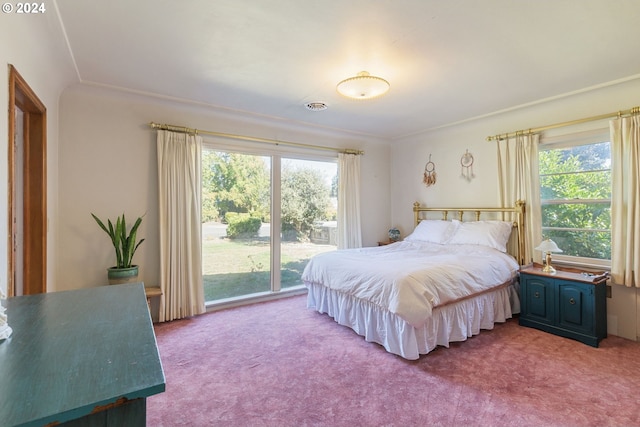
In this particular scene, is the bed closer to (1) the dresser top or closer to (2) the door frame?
(1) the dresser top

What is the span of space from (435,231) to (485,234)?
665 mm

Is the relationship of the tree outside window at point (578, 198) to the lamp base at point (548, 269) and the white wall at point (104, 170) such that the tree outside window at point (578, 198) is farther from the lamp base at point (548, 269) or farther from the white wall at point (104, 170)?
the white wall at point (104, 170)

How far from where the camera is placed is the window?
311 cm

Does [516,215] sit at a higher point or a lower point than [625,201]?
lower

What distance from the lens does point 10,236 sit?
1.69m

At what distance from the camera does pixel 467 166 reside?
4.20m

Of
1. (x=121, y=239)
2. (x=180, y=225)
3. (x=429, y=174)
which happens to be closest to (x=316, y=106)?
(x=180, y=225)

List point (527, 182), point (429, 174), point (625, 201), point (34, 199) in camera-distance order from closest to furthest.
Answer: point (34, 199), point (625, 201), point (527, 182), point (429, 174)

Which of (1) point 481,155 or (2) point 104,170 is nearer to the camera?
(2) point 104,170

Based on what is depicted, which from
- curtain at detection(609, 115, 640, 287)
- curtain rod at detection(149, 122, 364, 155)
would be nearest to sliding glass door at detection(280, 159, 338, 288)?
curtain rod at detection(149, 122, 364, 155)

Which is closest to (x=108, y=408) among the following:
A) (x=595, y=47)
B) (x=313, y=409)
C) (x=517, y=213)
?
(x=313, y=409)

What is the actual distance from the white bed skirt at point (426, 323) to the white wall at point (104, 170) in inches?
84.4

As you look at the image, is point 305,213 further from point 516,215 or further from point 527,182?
point 527,182

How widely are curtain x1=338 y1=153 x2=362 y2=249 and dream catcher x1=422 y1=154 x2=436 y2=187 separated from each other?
1.07 meters
